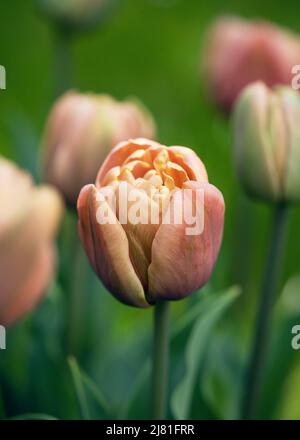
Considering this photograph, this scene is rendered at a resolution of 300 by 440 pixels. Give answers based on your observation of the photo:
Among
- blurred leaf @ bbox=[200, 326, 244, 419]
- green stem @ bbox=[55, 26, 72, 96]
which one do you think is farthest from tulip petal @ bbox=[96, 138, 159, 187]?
green stem @ bbox=[55, 26, 72, 96]

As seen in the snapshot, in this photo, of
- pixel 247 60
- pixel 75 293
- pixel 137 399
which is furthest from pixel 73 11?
pixel 137 399

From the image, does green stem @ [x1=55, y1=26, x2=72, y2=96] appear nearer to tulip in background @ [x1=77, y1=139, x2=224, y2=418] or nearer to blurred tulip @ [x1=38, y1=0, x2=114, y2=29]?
blurred tulip @ [x1=38, y1=0, x2=114, y2=29]

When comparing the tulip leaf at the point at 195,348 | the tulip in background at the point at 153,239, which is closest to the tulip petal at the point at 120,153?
the tulip in background at the point at 153,239

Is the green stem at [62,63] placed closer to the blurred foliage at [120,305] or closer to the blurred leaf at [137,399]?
the blurred foliage at [120,305]

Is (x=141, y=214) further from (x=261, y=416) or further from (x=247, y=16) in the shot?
(x=247, y=16)

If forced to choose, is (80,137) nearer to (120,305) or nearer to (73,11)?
(73,11)

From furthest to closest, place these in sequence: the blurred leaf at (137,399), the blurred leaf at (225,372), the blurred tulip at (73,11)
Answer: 1. the blurred tulip at (73,11)
2. the blurred leaf at (225,372)
3. the blurred leaf at (137,399)

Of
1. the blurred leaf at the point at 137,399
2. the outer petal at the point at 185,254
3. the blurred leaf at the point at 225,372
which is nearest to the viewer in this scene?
the outer petal at the point at 185,254
